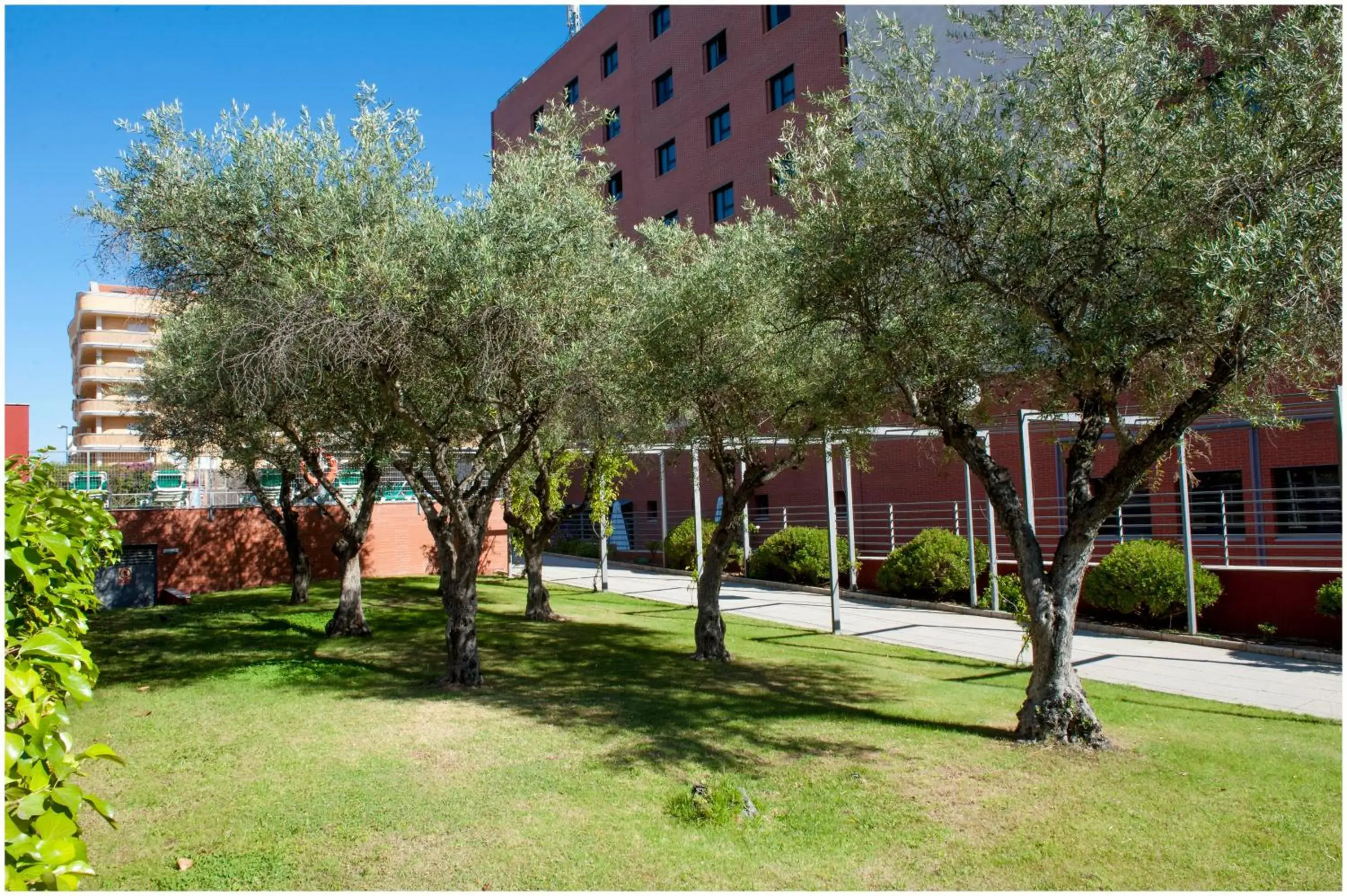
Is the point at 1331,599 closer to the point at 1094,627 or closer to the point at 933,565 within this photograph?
the point at 1094,627

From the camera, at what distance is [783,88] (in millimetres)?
26406

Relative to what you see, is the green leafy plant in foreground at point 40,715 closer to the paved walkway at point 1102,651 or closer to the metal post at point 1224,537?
the paved walkway at point 1102,651

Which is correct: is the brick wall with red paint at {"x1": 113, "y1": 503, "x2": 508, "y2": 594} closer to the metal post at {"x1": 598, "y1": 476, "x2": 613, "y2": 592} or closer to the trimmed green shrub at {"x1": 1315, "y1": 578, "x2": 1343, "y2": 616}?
the metal post at {"x1": 598, "y1": 476, "x2": 613, "y2": 592}

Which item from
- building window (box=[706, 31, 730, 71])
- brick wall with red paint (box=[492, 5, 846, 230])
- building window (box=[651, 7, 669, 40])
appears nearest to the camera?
brick wall with red paint (box=[492, 5, 846, 230])

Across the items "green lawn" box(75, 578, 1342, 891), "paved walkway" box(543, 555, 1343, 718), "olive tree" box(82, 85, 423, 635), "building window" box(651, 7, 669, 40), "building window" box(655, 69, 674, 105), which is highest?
"building window" box(651, 7, 669, 40)

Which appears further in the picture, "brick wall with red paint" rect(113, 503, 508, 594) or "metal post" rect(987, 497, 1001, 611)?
"brick wall with red paint" rect(113, 503, 508, 594)

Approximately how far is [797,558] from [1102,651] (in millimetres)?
8573

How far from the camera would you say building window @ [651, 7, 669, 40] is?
3155cm

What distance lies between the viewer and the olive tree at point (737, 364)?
379 inches

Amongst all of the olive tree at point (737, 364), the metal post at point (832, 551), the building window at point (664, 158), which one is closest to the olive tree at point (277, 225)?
the olive tree at point (737, 364)

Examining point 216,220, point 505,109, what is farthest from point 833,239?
point 505,109

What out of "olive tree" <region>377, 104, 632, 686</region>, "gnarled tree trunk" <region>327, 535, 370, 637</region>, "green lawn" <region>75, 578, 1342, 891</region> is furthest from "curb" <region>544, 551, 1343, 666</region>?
"gnarled tree trunk" <region>327, 535, 370, 637</region>

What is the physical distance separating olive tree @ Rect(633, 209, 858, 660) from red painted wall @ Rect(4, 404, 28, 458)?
8615 millimetres

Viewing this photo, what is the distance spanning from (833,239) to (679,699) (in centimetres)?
456
